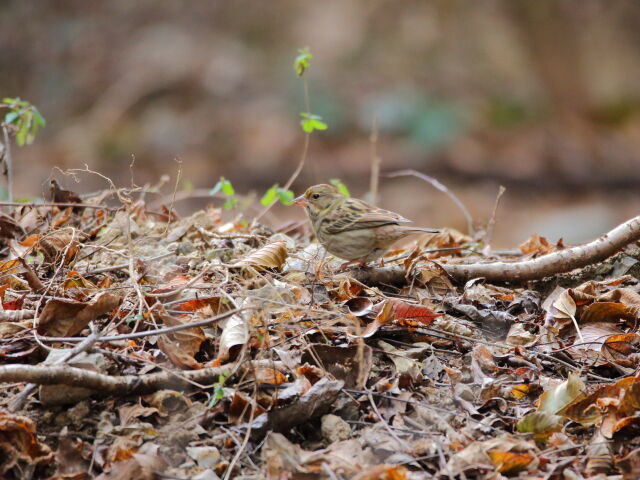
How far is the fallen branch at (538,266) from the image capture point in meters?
4.80

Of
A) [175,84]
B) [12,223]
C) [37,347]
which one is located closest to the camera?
[37,347]

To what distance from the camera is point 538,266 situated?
487 centimetres

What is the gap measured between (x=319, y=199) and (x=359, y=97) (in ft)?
27.3

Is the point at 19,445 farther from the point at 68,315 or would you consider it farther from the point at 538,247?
the point at 538,247

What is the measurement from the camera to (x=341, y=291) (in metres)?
4.54

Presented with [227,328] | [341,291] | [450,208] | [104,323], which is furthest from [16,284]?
[450,208]

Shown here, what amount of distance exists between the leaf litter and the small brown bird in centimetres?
32

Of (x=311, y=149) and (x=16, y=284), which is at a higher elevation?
(x=16, y=284)

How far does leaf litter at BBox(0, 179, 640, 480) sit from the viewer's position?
10.6 ft

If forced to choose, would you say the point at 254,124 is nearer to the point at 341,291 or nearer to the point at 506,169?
the point at 506,169

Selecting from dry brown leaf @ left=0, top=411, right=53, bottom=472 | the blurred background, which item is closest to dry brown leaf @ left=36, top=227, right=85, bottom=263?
dry brown leaf @ left=0, top=411, right=53, bottom=472

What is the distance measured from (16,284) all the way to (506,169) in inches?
383

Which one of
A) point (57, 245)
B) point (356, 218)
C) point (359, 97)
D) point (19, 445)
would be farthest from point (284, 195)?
point (359, 97)

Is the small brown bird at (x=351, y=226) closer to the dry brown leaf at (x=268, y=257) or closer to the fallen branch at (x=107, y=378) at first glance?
the dry brown leaf at (x=268, y=257)
